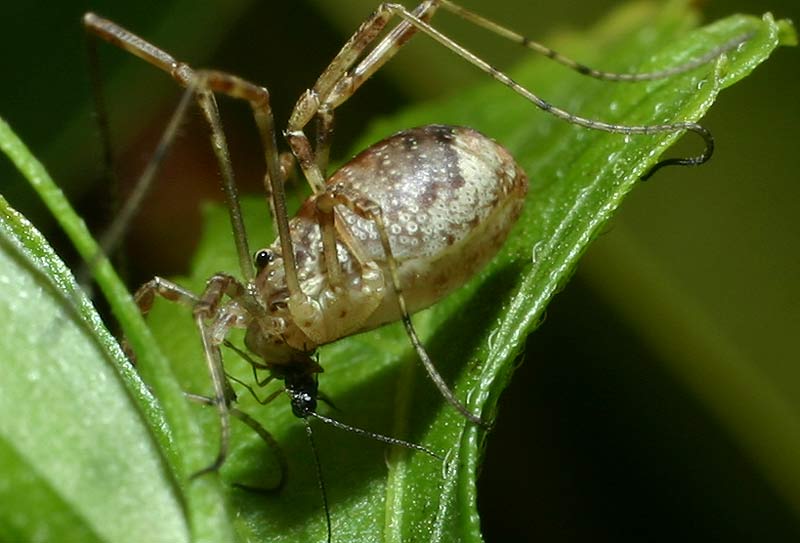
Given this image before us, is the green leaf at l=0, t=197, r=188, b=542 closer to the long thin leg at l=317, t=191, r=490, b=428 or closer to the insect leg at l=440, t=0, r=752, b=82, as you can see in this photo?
the long thin leg at l=317, t=191, r=490, b=428

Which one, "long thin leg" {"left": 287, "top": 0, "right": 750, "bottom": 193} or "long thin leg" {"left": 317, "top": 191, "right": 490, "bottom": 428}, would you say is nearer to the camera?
"long thin leg" {"left": 317, "top": 191, "right": 490, "bottom": 428}

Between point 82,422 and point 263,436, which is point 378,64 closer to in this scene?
point 263,436

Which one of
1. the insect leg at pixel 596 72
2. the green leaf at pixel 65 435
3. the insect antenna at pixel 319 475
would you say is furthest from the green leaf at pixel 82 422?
the insect leg at pixel 596 72

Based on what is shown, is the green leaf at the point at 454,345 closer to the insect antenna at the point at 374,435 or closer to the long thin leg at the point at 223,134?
the insect antenna at the point at 374,435

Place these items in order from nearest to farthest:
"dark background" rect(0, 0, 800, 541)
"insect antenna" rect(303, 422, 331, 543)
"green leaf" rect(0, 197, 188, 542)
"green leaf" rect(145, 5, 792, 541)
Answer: "green leaf" rect(0, 197, 188, 542) → "green leaf" rect(145, 5, 792, 541) → "insect antenna" rect(303, 422, 331, 543) → "dark background" rect(0, 0, 800, 541)


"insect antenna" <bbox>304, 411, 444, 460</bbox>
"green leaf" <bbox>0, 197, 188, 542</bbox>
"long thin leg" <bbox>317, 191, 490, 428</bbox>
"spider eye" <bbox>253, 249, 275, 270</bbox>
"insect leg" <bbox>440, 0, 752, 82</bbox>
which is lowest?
"green leaf" <bbox>0, 197, 188, 542</bbox>

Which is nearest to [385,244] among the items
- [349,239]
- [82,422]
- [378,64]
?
[349,239]

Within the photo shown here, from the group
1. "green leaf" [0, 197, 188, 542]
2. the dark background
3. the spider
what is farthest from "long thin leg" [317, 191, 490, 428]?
the dark background
